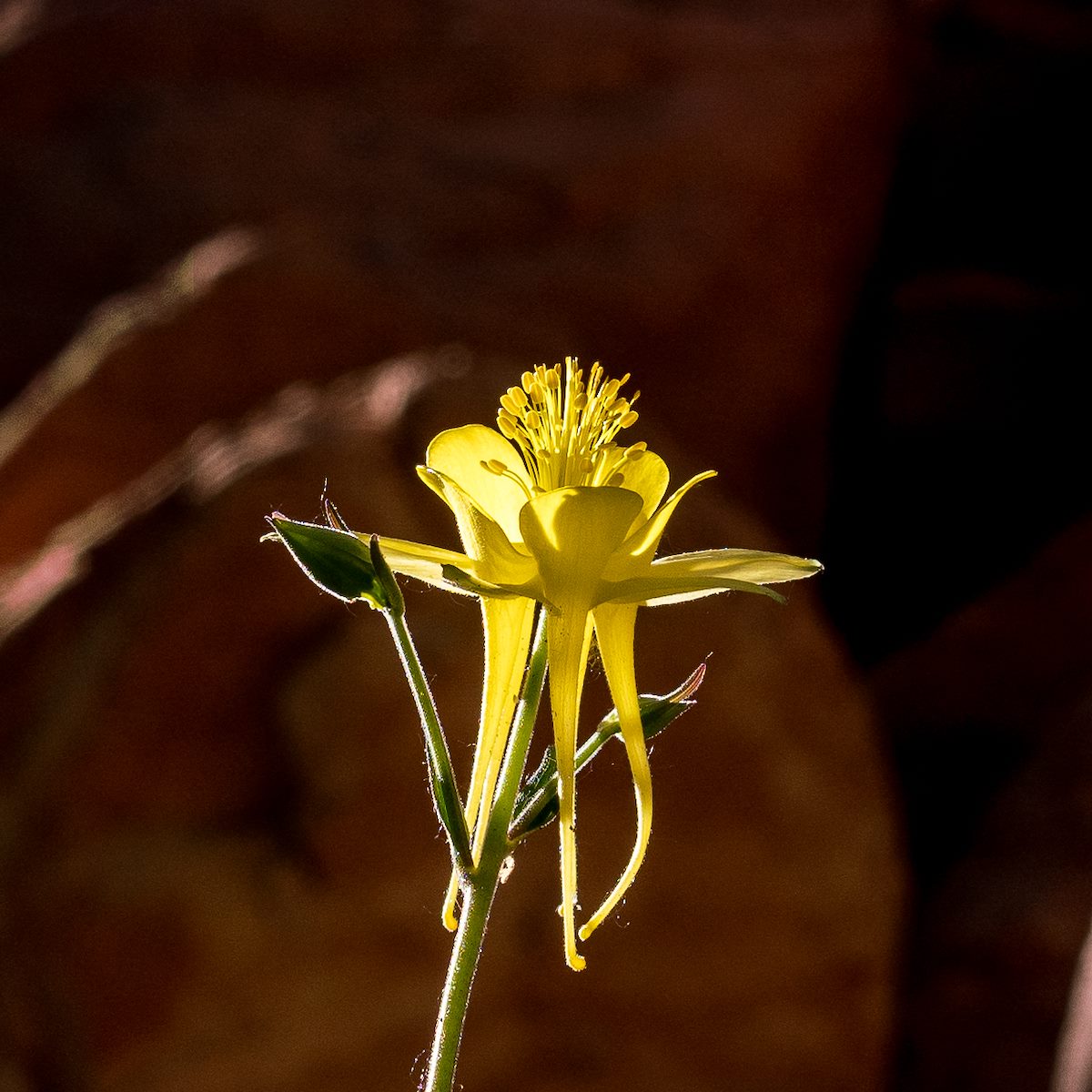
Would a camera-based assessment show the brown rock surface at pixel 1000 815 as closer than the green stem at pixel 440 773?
No

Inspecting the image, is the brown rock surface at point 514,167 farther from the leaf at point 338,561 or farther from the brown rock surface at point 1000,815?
the leaf at point 338,561

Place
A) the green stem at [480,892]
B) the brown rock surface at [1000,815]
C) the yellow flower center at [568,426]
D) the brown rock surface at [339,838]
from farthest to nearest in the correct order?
the brown rock surface at [1000,815]
the brown rock surface at [339,838]
the yellow flower center at [568,426]
the green stem at [480,892]

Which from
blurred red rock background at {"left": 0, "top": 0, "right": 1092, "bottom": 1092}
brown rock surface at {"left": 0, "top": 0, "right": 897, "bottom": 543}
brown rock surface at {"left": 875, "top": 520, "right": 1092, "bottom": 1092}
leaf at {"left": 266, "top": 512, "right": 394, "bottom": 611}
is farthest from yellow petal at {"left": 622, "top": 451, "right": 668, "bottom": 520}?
brown rock surface at {"left": 0, "top": 0, "right": 897, "bottom": 543}

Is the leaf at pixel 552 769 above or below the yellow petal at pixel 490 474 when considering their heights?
below

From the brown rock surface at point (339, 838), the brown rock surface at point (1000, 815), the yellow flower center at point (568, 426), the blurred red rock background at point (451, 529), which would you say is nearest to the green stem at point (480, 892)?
the yellow flower center at point (568, 426)

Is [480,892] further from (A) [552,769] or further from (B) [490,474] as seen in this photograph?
(B) [490,474]

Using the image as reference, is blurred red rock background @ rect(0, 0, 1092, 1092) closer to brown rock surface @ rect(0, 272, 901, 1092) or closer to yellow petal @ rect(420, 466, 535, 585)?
brown rock surface @ rect(0, 272, 901, 1092)
